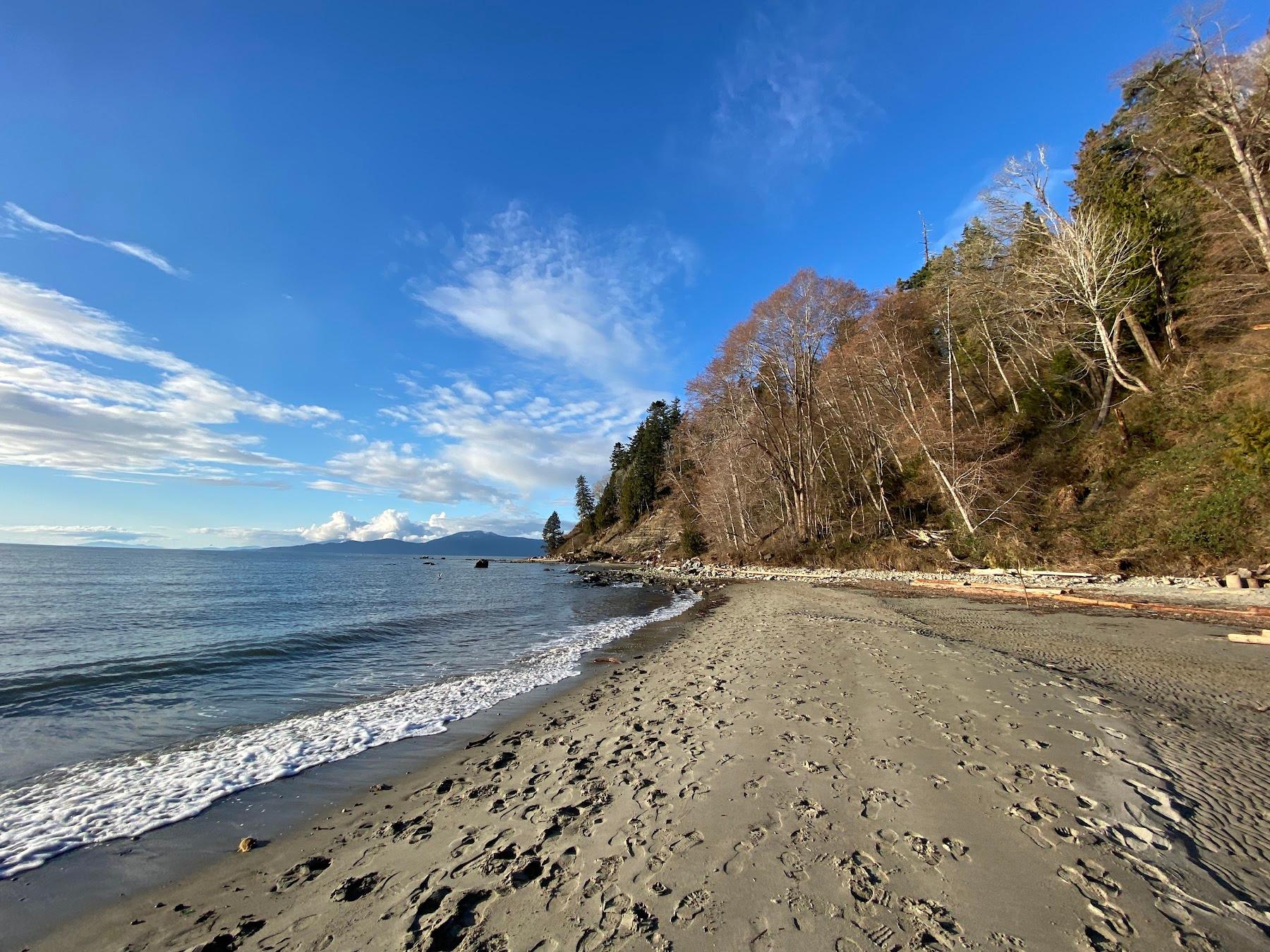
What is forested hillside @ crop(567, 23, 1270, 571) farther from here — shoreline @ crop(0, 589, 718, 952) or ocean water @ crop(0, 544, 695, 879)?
shoreline @ crop(0, 589, 718, 952)

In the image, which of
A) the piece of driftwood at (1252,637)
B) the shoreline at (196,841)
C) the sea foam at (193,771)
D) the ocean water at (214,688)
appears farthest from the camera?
the piece of driftwood at (1252,637)

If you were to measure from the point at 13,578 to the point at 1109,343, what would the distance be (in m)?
76.0

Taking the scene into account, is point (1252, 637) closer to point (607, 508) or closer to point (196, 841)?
point (196, 841)

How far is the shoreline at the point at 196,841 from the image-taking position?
3.68 m

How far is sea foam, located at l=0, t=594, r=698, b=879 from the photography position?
15.2ft

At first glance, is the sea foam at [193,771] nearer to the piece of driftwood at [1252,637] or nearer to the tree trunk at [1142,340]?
the piece of driftwood at [1252,637]

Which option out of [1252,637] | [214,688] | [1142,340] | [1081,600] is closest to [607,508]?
[1142,340]

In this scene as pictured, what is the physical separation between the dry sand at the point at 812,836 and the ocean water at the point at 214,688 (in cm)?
194

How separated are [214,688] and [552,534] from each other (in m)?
94.4

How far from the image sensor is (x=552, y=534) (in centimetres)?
10344

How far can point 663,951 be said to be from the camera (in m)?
2.50

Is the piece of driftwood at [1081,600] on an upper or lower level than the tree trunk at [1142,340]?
lower

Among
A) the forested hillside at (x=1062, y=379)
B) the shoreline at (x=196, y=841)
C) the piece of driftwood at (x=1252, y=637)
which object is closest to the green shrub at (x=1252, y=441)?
the forested hillside at (x=1062, y=379)

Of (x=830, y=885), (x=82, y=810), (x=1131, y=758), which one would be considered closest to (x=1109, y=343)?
(x=1131, y=758)
